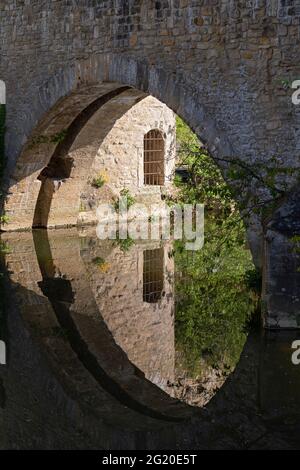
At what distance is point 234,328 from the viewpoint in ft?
27.3

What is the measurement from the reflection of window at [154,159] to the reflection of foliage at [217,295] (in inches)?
203

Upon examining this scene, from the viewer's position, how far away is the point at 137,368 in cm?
739

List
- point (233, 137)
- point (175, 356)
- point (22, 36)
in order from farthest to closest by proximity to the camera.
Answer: point (22, 36) < point (233, 137) < point (175, 356)

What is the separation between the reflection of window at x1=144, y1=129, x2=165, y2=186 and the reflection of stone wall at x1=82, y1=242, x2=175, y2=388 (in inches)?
203

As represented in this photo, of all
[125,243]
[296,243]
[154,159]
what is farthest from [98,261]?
[154,159]

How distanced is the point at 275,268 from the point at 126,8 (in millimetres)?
4798

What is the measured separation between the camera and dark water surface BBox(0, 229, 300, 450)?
578 centimetres

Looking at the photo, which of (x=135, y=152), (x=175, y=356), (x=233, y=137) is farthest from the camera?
(x=135, y=152)

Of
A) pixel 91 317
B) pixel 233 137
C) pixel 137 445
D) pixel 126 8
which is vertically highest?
pixel 126 8

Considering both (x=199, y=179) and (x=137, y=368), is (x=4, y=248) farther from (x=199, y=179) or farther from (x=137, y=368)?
(x=137, y=368)

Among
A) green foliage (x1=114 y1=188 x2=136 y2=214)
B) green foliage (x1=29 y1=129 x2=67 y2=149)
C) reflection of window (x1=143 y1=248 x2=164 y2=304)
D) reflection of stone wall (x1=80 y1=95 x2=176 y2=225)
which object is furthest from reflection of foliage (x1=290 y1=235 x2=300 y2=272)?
green foliage (x1=114 y1=188 x2=136 y2=214)

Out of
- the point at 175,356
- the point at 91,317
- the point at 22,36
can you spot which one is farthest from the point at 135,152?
the point at 175,356

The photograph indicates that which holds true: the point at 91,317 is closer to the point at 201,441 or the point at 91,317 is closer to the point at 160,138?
the point at 201,441

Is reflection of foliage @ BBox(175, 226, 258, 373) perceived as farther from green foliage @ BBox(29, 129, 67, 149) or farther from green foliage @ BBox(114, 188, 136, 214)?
green foliage @ BBox(114, 188, 136, 214)
